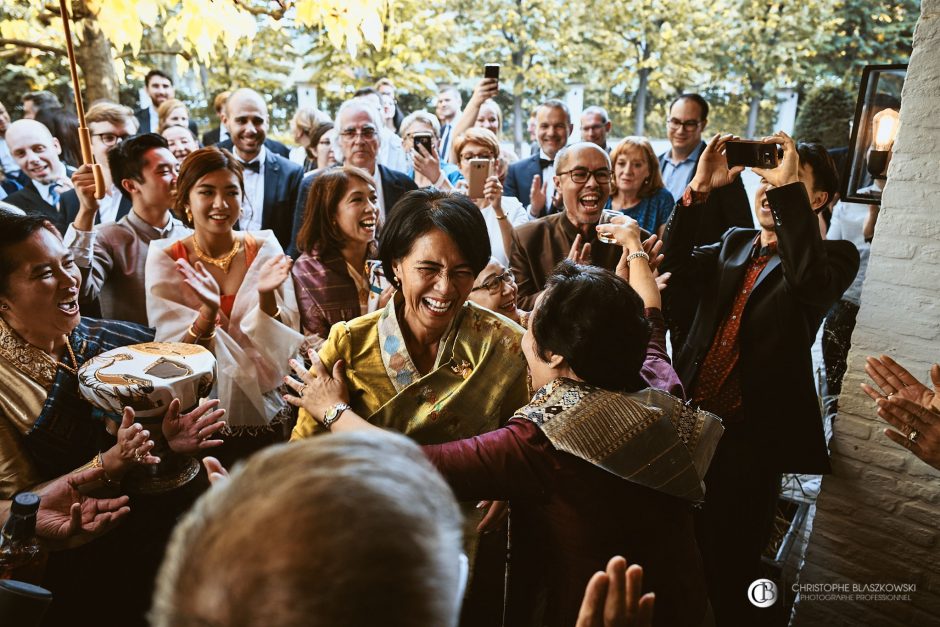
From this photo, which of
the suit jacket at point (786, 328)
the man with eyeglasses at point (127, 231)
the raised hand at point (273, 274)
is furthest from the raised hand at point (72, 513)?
the suit jacket at point (786, 328)

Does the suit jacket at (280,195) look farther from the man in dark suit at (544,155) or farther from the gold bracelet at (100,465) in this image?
the gold bracelet at (100,465)

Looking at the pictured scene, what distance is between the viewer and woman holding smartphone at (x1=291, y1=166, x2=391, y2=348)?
3.11 meters

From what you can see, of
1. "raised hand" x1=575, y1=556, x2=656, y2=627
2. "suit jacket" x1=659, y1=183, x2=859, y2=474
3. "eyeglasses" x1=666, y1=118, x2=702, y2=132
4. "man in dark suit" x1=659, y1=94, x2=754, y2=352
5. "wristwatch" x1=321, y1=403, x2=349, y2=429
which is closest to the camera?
"raised hand" x1=575, y1=556, x2=656, y2=627

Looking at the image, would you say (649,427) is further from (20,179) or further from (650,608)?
(20,179)

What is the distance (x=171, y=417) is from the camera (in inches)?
80.0

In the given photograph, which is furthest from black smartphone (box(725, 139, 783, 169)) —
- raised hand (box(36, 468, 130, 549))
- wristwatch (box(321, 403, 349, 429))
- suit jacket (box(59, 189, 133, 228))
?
suit jacket (box(59, 189, 133, 228))

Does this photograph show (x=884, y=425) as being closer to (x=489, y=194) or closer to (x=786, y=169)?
(x=786, y=169)

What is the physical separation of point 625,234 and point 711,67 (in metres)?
12.2

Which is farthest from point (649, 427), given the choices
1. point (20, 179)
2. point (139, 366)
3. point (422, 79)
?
point (422, 79)

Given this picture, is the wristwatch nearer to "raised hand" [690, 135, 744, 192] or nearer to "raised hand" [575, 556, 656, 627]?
"raised hand" [575, 556, 656, 627]

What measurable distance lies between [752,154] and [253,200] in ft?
11.9

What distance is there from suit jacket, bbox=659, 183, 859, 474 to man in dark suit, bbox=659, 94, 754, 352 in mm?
490

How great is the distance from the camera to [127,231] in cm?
339

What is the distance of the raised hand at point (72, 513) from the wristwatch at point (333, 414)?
615mm
